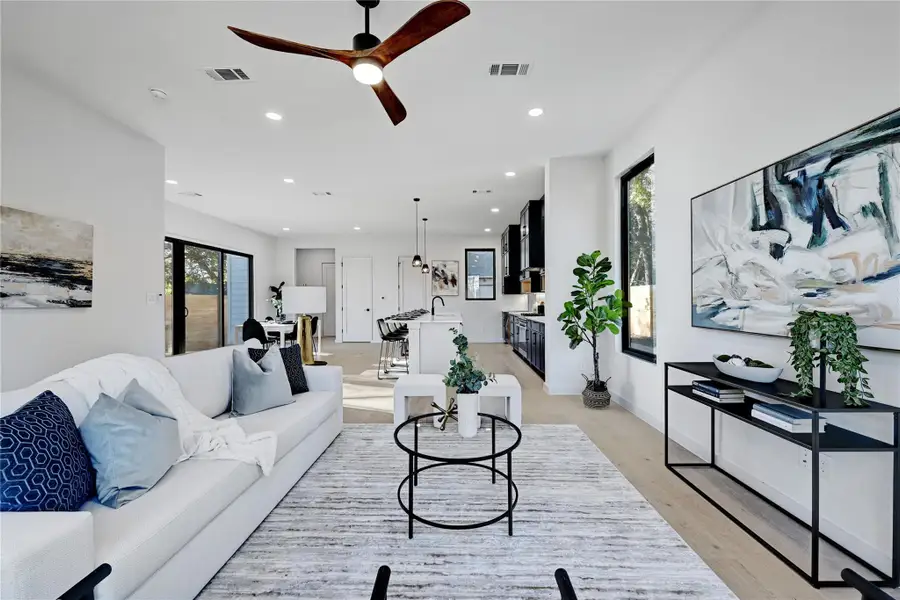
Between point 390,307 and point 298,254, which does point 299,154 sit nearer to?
point 390,307

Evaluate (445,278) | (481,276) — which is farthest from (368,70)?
(481,276)

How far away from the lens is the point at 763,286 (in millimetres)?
2312

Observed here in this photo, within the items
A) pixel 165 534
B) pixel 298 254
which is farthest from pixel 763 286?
pixel 298 254

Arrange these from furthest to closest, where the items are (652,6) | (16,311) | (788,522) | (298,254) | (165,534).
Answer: (298,254)
(16,311)
(652,6)
(788,522)
(165,534)

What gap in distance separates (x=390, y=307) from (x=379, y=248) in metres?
1.59

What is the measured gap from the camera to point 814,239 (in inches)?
78.4

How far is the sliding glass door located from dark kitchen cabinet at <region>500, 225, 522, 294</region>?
6.10 meters

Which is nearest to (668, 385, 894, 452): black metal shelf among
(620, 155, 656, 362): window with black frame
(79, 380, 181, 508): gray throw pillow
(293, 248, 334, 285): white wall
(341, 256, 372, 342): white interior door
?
(620, 155, 656, 362): window with black frame

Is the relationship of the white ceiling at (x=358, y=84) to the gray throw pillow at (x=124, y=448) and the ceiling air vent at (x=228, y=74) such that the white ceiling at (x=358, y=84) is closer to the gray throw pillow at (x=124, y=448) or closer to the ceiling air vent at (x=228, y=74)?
the ceiling air vent at (x=228, y=74)

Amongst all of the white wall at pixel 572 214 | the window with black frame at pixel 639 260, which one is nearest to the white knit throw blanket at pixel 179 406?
the window with black frame at pixel 639 260

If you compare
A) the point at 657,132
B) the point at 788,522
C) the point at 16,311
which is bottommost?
the point at 788,522

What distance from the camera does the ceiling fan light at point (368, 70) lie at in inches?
78.2

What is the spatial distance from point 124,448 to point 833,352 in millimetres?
2932

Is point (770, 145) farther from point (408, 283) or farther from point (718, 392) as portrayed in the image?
point (408, 283)
